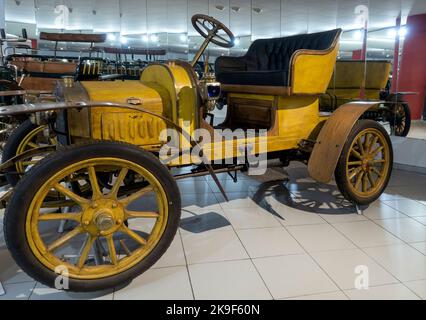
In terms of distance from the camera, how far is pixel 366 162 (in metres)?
2.86

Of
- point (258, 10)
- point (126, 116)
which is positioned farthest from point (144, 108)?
point (258, 10)

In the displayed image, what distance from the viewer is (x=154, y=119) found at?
2.13 metres

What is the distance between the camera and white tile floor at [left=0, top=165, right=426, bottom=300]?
1806 mm

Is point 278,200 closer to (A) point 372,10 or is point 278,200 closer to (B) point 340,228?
(B) point 340,228

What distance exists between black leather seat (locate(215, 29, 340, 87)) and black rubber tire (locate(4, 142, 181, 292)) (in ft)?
4.32

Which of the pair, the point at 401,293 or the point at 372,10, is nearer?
the point at 401,293

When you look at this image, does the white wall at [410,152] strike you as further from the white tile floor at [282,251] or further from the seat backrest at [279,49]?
the seat backrest at [279,49]

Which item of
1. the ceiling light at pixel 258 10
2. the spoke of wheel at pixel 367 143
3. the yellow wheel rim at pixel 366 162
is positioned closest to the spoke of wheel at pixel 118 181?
the yellow wheel rim at pixel 366 162

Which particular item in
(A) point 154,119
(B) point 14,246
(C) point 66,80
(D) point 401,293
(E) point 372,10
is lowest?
(D) point 401,293

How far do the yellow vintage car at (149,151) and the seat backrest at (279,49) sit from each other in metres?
0.02

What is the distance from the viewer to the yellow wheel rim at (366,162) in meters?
2.81

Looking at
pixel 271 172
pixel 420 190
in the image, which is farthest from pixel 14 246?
pixel 420 190

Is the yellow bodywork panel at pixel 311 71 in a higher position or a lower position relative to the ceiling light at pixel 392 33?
lower
